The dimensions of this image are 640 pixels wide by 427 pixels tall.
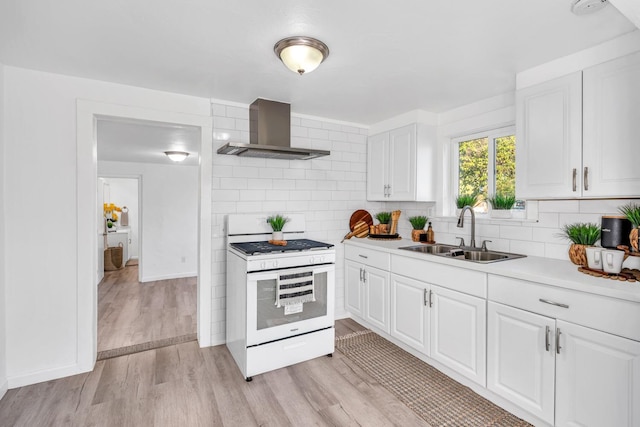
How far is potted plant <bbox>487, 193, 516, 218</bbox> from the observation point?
2781 mm

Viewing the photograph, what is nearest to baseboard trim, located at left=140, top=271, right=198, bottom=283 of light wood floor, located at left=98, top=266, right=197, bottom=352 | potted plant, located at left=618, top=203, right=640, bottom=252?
light wood floor, located at left=98, top=266, right=197, bottom=352

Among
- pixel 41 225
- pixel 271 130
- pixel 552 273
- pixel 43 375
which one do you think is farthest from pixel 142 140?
pixel 552 273

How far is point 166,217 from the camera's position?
19.9 feet

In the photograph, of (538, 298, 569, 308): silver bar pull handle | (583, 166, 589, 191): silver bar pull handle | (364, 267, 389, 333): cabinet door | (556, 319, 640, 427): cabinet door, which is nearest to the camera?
(556, 319, 640, 427): cabinet door

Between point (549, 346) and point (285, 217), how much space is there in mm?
2360

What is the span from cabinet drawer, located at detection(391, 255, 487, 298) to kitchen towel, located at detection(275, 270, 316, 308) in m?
0.79

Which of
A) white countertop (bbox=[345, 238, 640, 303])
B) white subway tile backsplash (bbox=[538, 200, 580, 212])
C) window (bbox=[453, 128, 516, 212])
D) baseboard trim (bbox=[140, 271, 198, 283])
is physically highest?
window (bbox=[453, 128, 516, 212])

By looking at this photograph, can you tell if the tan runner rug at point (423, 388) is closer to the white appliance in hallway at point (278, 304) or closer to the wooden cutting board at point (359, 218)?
the white appliance in hallway at point (278, 304)

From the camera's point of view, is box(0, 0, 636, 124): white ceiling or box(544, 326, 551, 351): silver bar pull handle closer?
box(0, 0, 636, 124): white ceiling

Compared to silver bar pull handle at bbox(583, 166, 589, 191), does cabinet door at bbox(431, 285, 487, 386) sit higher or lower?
lower

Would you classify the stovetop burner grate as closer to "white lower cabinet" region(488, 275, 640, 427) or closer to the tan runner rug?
the tan runner rug

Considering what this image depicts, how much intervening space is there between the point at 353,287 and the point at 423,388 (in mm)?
1342

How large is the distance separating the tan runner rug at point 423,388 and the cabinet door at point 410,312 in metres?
0.17

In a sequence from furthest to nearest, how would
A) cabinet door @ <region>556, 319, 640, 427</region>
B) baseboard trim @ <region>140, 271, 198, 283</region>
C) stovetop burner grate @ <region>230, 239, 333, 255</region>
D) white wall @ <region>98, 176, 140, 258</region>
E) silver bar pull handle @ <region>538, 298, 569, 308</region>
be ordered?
white wall @ <region>98, 176, 140, 258</region> → baseboard trim @ <region>140, 271, 198, 283</region> → stovetop burner grate @ <region>230, 239, 333, 255</region> → silver bar pull handle @ <region>538, 298, 569, 308</region> → cabinet door @ <region>556, 319, 640, 427</region>
